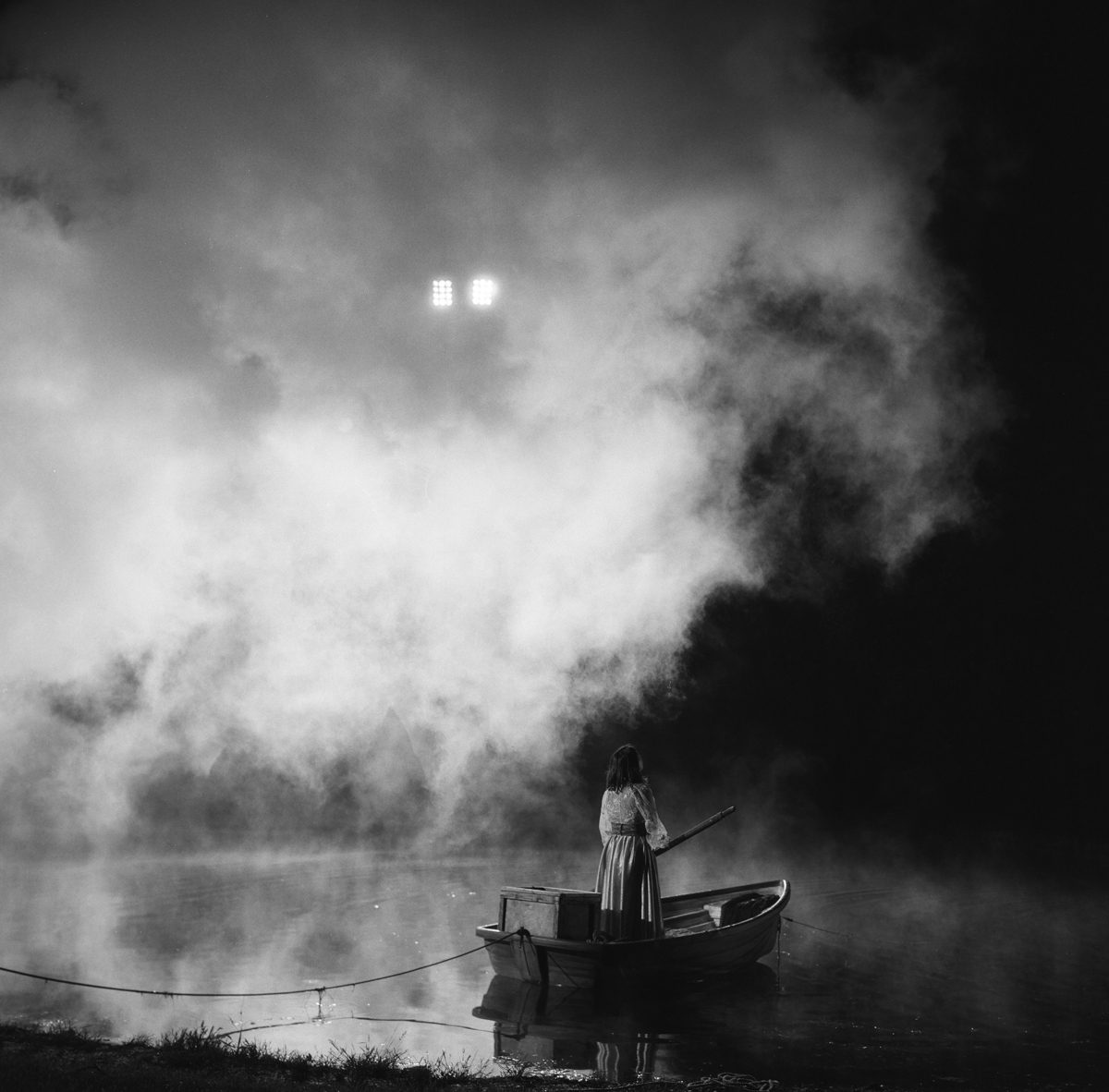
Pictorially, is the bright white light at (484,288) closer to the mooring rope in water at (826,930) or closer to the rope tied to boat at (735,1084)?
the mooring rope in water at (826,930)

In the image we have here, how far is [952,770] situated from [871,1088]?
38.3 metres

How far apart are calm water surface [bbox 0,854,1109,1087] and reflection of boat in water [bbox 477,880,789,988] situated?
0.94 ft

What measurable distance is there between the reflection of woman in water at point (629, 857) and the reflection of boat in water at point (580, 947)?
25 cm

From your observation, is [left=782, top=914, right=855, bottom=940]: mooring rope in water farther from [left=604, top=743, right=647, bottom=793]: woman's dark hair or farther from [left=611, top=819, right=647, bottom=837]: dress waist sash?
[left=604, top=743, right=647, bottom=793]: woman's dark hair

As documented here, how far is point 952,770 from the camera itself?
42.6 meters

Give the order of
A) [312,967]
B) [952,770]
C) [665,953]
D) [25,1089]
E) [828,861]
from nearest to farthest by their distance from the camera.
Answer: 1. [25,1089]
2. [665,953]
3. [312,967]
4. [828,861]
5. [952,770]

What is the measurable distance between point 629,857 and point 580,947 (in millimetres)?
1190

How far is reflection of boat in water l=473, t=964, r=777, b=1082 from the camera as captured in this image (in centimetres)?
865

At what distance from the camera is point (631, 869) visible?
11.2m

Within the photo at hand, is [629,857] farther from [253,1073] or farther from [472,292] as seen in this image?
→ [472,292]

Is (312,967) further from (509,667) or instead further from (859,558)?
(859,558)

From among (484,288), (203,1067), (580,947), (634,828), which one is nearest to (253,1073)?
(203,1067)

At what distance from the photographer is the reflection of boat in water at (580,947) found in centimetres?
1052

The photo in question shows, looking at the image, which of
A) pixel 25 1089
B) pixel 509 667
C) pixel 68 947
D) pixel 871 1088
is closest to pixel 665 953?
pixel 871 1088
